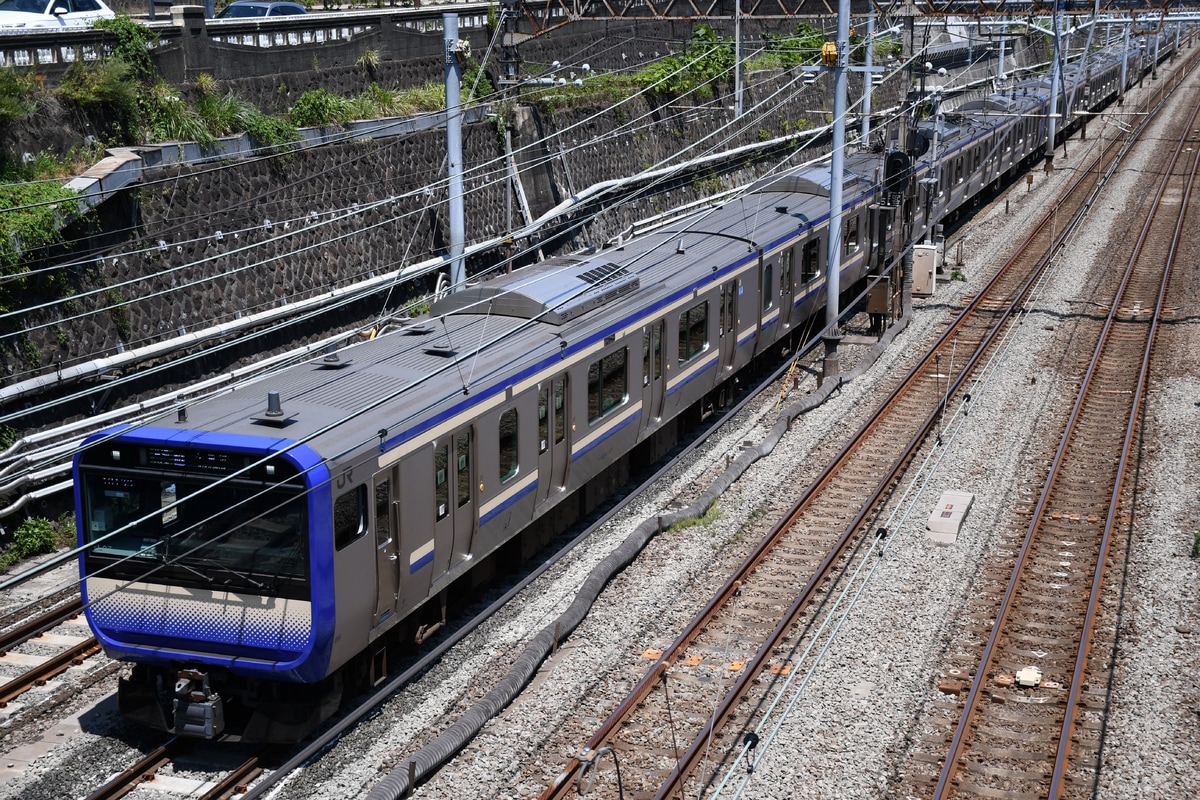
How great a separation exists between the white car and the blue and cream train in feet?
41.1

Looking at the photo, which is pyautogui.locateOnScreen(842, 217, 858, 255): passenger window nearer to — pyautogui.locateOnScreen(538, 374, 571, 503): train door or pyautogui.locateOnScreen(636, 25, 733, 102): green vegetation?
pyautogui.locateOnScreen(636, 25, 733, 102): green vegetation

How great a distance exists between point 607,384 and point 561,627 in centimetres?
371

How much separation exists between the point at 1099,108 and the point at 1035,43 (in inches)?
512

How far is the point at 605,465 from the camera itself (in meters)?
15.5

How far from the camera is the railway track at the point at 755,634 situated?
10242 mm

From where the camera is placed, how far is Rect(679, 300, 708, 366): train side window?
17.6 metres

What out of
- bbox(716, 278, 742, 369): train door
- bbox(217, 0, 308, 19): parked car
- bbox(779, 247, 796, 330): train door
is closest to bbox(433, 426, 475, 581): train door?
bbox(716, 278, 742, 369): train door

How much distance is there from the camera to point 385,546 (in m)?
10.8

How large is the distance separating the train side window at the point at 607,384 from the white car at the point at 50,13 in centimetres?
1347

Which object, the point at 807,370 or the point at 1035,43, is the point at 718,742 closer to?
the point at 807,370

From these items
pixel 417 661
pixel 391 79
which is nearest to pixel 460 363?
pixel 417 661

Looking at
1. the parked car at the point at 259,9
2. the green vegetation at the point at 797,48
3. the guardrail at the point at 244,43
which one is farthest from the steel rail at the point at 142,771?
the green vegetation at the point at 797,48

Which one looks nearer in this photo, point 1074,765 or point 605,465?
point 1074,765

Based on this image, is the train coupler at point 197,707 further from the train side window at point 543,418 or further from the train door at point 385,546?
the train side window at point 543,418
